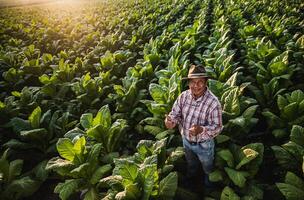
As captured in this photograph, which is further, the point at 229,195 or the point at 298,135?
the point at 298,135

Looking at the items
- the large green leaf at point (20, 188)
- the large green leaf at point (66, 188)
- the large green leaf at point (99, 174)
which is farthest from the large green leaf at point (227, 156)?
the large green leaf at point (20, 188)

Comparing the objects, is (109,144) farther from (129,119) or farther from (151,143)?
(129,119)

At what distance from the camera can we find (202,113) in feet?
10.2

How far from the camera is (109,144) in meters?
4.25

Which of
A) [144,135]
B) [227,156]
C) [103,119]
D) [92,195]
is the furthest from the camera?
[144,135]

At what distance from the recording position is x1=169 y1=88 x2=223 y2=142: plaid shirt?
3043 mm

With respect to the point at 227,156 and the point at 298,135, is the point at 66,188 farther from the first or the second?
the point at 298,135

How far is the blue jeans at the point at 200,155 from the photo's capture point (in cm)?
336

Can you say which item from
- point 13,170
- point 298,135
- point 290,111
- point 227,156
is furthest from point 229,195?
point 13,170

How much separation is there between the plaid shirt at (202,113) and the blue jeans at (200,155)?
4.6 inches

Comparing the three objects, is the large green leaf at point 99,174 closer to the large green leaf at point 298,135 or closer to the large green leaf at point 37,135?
the large green leaf at point 37,135

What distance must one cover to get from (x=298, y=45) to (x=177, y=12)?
905cm

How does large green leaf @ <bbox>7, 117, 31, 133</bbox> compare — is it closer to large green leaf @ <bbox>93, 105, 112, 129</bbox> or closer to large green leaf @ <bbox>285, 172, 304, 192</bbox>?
large green leaf @ <bbox>93, 105, 112, 129</bbox>

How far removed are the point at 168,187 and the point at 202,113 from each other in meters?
0.88
